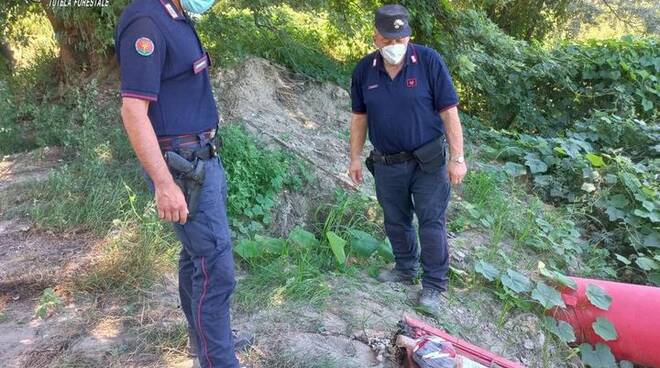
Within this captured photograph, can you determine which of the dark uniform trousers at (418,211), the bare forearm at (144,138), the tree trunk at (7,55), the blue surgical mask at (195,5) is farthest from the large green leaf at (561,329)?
the tree trunk at (7,55)

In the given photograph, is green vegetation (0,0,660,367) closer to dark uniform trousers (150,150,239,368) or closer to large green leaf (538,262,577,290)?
large green leaf (538,262,577,290)

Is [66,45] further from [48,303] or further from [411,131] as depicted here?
[411,131]

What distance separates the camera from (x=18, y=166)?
16.4ft

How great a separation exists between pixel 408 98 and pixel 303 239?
135 centimetres

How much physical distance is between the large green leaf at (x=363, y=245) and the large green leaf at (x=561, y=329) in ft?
4.09

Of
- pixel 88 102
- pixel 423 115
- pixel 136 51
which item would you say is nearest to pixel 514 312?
pixel 423 115

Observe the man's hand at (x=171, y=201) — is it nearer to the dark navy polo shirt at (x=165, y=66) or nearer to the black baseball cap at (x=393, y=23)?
the dark navy polo shirt at (x=165, y=66)

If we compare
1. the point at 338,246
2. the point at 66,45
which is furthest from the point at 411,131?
the point at 66,45

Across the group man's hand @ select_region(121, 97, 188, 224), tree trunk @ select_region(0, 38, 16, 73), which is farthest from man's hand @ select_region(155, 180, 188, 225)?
tree trunk @ select_region(0, 38, 16, 73)

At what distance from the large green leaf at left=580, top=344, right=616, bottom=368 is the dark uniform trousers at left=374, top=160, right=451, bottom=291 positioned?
98 cm

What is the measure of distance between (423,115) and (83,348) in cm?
223

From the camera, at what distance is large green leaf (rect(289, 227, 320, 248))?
13.3 ft

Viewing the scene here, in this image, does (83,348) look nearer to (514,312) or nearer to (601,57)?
(514,312)

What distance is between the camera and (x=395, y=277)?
12.9 feet
